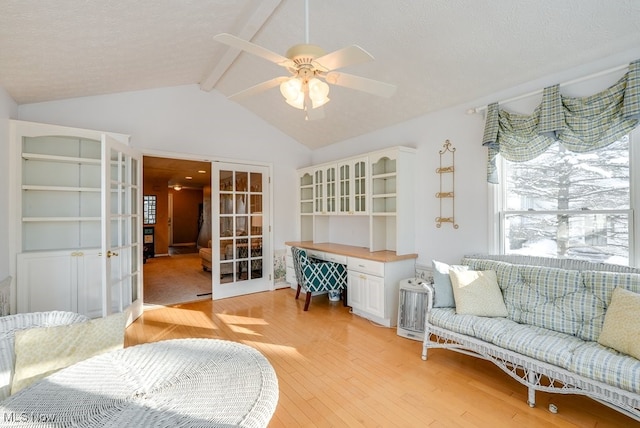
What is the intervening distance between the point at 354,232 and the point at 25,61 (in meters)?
4.03

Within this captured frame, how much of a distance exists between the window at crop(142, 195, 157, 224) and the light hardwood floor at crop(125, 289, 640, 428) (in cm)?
655

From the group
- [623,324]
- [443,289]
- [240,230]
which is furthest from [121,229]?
[623,324]

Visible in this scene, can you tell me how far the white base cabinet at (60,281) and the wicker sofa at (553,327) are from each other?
3515 millimetres

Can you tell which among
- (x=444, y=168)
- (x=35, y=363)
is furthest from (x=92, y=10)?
(x=444, y=168)

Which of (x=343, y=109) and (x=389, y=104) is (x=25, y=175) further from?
(x=389, y=104)

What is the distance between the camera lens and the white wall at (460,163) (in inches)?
104

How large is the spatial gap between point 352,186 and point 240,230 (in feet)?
6.36

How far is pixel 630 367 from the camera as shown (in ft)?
5.26

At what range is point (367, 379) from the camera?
7.54ft

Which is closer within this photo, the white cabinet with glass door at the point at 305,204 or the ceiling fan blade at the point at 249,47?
the ceiling fan blade at the point at 249,47

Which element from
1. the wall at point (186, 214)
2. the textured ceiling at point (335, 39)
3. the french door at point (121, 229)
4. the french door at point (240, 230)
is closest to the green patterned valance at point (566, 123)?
the textured ceiling at point (335, 39)

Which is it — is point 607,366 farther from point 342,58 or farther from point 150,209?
point 150,209

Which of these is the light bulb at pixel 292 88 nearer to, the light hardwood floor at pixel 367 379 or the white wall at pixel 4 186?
the light hardwood floor at pixel 367 379

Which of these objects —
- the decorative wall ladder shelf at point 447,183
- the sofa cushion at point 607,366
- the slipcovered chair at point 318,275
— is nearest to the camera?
the sofa cushion at point 607,366
